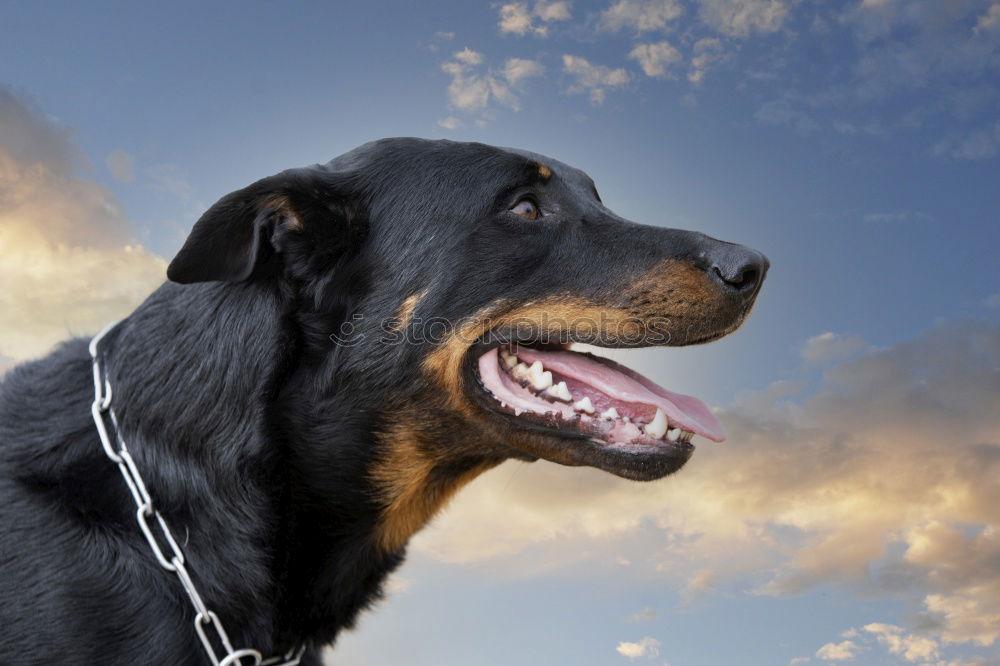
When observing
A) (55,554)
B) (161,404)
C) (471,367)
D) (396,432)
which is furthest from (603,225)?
(55,554)

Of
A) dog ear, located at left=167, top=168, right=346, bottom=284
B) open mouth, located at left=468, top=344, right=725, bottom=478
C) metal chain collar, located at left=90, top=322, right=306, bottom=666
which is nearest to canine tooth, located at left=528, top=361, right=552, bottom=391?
open mouth, located at left=468, top=344, right=725, bottom=478

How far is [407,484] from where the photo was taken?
3.45m

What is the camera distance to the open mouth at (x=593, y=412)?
134 inches

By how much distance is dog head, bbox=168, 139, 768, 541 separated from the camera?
3334 mm

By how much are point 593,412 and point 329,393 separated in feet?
3.26

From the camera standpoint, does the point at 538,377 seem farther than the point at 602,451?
Yes

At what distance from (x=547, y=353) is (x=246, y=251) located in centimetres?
122

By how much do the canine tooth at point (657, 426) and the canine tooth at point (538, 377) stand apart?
0.41m

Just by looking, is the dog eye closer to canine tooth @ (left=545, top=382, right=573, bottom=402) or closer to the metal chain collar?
canine tooth @ (left=545, top=382, right=573, bottom=402)

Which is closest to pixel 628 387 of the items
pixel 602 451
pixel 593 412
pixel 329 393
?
pixel 593 412

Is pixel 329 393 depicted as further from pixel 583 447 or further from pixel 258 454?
pixel 583 447

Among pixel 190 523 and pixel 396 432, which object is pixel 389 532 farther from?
pixel 190 523

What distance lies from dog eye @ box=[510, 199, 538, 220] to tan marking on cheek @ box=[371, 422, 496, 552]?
961 mm

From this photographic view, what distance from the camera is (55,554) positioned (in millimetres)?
3078
